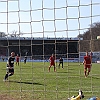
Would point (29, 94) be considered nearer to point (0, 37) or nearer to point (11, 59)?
point (0, 37)

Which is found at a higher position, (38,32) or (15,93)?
(38,32)

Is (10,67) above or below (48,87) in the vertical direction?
above

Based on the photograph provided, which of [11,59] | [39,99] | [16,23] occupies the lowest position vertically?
[39,99]

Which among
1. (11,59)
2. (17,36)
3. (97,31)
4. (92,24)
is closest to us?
(92,24)

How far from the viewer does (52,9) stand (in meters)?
8.91

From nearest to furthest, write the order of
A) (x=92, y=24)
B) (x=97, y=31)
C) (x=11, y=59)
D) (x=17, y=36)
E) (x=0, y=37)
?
(x=92, y=24)
(x=97, y=31)
(x=17, y=36)
(x=0, y=37)
(x=11, y=59)

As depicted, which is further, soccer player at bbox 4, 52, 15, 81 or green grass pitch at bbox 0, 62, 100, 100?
soccer player at bbox 4, 52, 15, 81

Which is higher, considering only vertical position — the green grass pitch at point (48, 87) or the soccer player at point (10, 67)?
the soccer player at point (10, 67)

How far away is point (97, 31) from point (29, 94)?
2.92 metres

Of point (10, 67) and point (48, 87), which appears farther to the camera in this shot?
point (10, 67)

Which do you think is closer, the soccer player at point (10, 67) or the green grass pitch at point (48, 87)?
the green grass pitch at point (48, 87)

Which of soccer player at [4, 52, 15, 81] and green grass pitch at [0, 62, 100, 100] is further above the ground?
soccer player at [4, 52, 15, 81]

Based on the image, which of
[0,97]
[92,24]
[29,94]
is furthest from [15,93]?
[92,24]

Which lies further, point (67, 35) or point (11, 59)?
point (11, 59)
